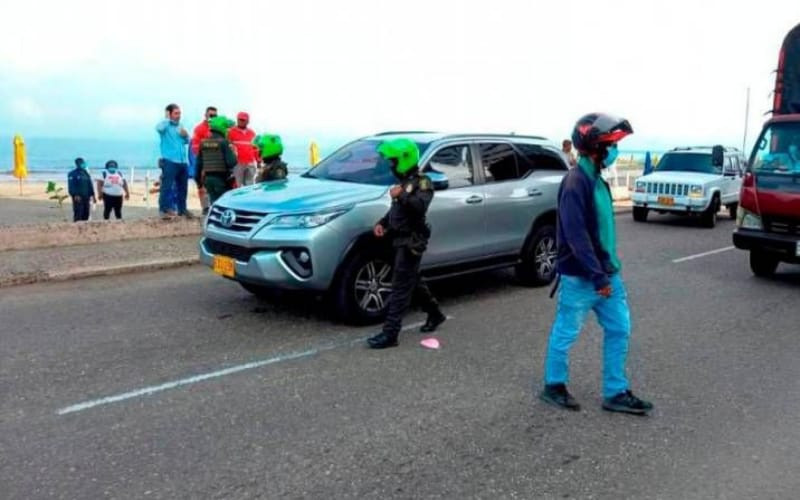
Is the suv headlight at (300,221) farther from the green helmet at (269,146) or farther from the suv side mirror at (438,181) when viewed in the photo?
the green helmet at (269,146)

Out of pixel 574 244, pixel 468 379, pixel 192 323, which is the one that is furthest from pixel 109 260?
pixel 574 244

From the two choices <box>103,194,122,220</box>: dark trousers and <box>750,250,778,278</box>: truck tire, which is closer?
<box>750,250,778,278</box>: truck tire

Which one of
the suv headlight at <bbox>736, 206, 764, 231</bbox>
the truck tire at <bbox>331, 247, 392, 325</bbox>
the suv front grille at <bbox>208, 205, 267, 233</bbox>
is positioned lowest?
the truck tire at <bbox>331, 247, 392, 325</bbox>

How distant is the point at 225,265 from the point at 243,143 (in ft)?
19.5

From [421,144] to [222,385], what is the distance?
136 inches

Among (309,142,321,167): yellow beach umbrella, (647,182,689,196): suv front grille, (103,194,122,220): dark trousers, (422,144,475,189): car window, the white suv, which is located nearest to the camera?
(422,144,475,189): car window

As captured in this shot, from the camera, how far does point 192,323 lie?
22.4 feet

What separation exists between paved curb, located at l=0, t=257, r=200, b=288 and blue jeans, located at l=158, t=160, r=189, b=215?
7.43ft

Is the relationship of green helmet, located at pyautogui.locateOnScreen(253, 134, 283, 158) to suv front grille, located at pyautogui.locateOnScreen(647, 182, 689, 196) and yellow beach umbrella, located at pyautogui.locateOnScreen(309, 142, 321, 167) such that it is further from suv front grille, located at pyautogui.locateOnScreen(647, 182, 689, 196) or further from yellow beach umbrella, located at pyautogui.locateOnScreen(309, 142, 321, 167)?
yellow beach umbrella, located at pyautogui.locateOnScreen(309, 142, 321, 167)

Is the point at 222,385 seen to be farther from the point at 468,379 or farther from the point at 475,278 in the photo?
the point at 475,278

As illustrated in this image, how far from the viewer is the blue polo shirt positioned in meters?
11.5

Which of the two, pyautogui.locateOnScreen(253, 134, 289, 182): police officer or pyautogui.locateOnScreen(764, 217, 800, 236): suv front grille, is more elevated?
pyautogui.locateOnScreen(253, 134, 289, 182): police officer

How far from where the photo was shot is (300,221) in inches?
252

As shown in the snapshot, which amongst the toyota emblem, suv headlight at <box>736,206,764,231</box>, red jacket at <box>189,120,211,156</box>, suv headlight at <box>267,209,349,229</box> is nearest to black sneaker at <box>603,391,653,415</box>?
suv headlight at <box>267,209,349,229</box>
